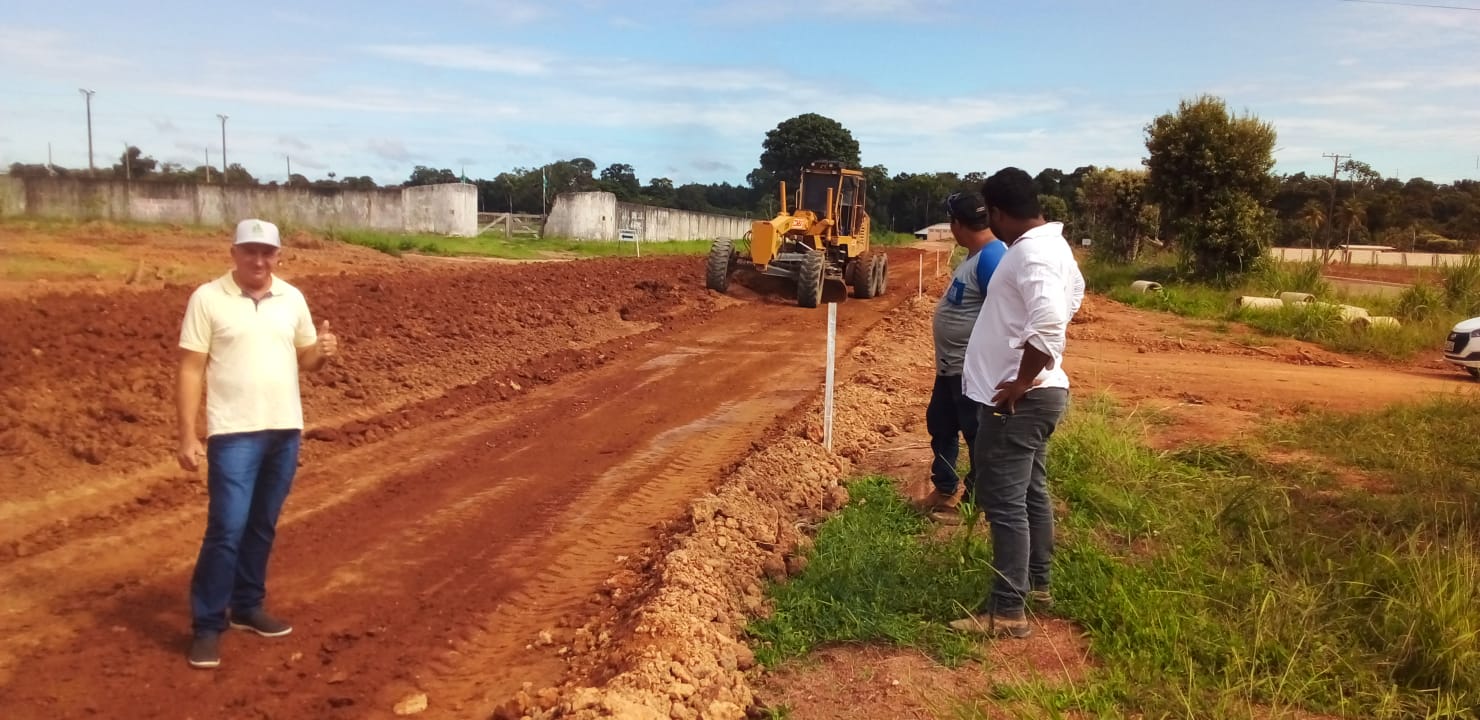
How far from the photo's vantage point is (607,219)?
4316 cm

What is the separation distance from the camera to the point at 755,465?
690 cm

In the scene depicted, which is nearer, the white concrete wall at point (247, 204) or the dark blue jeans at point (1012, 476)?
the dark blue jeans at point (1012, 476)

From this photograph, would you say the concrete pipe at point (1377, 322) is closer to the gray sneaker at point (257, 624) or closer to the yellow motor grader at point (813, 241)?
the yellow motor grader at point (813, 241)

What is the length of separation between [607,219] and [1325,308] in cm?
3141

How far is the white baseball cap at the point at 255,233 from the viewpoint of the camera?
3.96m

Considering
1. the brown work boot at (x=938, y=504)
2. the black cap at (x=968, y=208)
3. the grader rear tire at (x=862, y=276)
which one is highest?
the black cap at (x=968, y=208)

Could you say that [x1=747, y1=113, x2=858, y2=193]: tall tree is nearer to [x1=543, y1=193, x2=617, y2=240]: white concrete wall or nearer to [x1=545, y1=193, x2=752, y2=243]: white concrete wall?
[x1=545, y1=193, x2=752, y2=243]: white concrete wall

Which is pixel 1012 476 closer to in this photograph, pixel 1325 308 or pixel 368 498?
pixel 368 498

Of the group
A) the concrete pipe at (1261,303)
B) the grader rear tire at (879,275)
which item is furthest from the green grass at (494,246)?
the concrete pipe at (1261,303)

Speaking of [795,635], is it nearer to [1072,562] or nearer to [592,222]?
[1072,562]

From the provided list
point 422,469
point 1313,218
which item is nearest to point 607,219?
point 1313,218

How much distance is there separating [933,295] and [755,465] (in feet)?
53.3

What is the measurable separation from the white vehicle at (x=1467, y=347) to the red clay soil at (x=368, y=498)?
7.85m

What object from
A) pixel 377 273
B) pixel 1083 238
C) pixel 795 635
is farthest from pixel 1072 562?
pixel 1083 238
